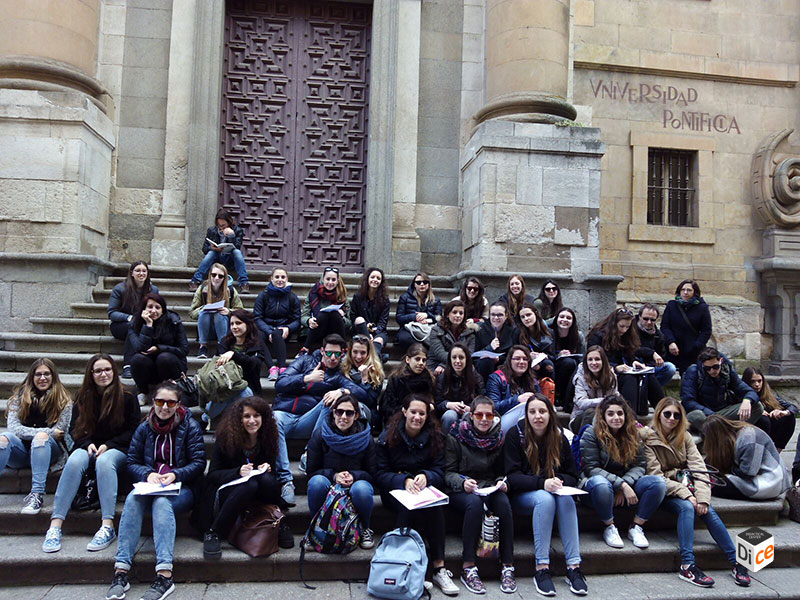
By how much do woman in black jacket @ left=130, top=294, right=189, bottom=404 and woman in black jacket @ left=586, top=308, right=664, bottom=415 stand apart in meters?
4.39

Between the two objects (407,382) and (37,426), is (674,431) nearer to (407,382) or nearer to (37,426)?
(407,382)

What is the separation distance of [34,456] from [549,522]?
13.4 feet

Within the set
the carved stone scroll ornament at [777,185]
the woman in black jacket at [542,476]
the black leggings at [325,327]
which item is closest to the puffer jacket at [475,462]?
the woman in black jacket at [542,476]

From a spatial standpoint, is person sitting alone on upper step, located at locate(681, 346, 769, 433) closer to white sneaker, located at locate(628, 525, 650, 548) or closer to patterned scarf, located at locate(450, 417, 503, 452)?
white sneaker, located at locate(628, 525, 650, 548)

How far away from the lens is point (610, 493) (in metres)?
5.12

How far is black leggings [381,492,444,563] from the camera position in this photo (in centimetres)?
474

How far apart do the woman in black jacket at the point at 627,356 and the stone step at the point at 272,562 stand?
180cm

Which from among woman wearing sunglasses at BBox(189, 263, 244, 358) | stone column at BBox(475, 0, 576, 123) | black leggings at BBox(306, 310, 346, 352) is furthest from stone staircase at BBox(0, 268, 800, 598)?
stone column at BBox(475, 0, 576, 123)

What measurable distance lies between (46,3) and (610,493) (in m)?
9.25

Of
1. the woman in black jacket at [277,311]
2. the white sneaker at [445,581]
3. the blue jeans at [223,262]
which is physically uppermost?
the blue jeans at [223,262]

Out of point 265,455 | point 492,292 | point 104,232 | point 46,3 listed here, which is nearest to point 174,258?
point 104,232

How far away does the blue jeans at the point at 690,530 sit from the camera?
4969 mm

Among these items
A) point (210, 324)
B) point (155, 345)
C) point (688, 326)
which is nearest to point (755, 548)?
point (688, 326)

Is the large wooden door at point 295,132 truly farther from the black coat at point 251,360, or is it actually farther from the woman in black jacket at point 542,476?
the woman in black jacket at point 542,476
